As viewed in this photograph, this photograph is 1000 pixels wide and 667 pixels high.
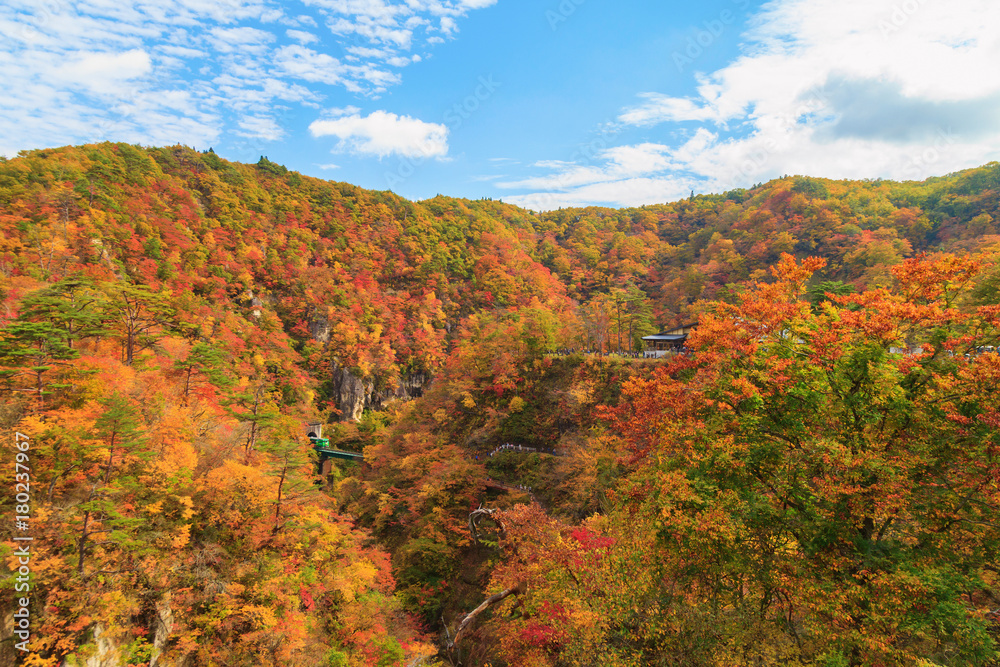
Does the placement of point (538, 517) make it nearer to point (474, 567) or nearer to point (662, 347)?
point (474, 567)

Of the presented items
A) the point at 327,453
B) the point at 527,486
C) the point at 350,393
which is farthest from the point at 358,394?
the point at 527,486

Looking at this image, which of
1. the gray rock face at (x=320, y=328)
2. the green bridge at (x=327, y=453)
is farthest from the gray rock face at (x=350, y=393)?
the green bridge at (x=327, y=453)

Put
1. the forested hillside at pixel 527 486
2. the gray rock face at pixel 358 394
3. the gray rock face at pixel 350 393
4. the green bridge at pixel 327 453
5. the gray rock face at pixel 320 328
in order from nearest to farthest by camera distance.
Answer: the forested hillside at pixel 527 486 → the green bridge at pixel 327 453 → the gray rock face at pixel 350 393 → the gray rock face at pixel 358 394 → the gray rock face at pixel 320 328

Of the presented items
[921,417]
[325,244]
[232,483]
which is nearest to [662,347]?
[921,417]

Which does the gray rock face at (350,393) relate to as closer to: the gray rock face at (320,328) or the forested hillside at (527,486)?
the gray rock face at (320,328)

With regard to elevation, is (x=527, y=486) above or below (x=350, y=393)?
below

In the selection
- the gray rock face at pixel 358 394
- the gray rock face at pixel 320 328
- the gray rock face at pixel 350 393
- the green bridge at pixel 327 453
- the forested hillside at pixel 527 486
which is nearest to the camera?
the forested hillside at pixel 527 486

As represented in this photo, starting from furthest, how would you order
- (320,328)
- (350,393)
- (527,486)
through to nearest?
(320,328), (350,393), (527,486)

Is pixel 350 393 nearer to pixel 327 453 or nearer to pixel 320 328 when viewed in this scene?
pixel 320 328
